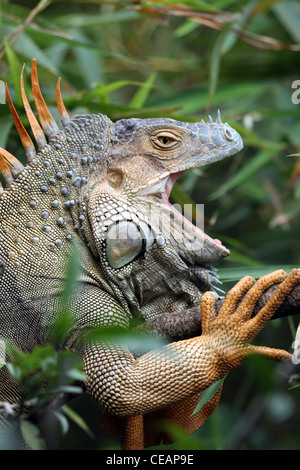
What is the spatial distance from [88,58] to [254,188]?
1.96 meters

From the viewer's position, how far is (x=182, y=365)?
2.78 metres

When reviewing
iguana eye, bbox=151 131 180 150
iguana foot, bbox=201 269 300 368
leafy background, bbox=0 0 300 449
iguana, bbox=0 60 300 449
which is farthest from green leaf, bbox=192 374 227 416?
leafy background, bbox=0 0 300 449

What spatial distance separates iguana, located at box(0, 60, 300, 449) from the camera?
9.13ft

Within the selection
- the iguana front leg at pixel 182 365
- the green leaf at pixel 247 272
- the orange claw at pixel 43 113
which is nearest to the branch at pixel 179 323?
the iguana front leg at pixel 182 365

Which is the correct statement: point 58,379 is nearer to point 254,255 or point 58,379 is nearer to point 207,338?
point 207,338

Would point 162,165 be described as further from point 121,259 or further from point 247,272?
point 247,272

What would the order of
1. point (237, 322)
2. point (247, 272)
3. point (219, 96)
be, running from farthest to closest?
point (219, 96)
point (247, 272)
point (237, 322)

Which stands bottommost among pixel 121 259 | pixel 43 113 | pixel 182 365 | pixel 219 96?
pixel 182 365

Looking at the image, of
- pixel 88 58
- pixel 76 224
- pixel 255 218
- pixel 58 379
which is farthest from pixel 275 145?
pixel 58 379

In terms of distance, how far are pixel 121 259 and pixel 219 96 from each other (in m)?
3.03

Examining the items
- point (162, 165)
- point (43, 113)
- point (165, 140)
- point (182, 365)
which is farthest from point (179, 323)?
point (43, 113)

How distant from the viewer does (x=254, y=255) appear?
18.1 ft

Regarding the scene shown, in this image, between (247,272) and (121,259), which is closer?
(121,259)

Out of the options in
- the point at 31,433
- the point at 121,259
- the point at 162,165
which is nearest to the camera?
the point at 31,433
